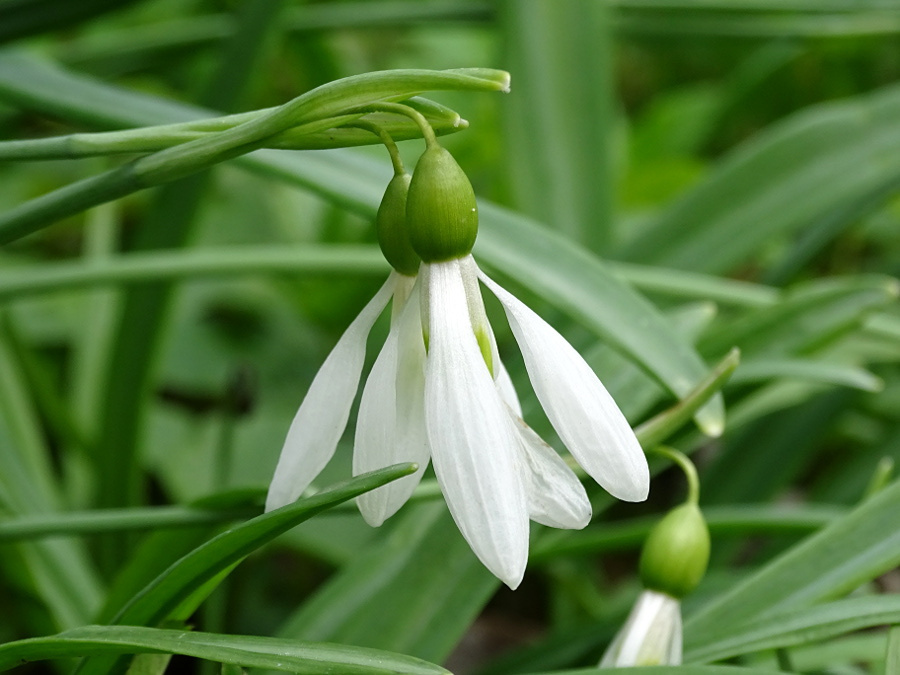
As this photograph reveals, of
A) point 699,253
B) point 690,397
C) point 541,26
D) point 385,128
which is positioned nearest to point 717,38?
point 541,26

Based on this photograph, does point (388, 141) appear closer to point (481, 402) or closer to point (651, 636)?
point (481, 402)

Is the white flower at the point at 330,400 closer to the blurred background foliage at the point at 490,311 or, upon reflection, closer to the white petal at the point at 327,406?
the white petal at the point at 327,406

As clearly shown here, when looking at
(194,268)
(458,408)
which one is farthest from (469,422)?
(194,268)

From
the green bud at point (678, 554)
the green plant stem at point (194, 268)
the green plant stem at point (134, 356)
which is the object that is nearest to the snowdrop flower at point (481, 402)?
the green bud at point (678, 554)

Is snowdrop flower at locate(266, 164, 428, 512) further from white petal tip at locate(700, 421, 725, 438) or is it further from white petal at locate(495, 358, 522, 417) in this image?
white petal tip at locate(700, 421, 725, 438)

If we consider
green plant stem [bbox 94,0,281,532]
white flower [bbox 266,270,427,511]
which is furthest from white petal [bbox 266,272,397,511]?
green plant stem [bbox 94,0,281,532]

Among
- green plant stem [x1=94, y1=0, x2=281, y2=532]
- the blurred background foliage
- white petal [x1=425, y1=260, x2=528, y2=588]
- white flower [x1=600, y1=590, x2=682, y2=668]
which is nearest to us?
white petal [x1=425, y1=260, x2=528, y2=588]
